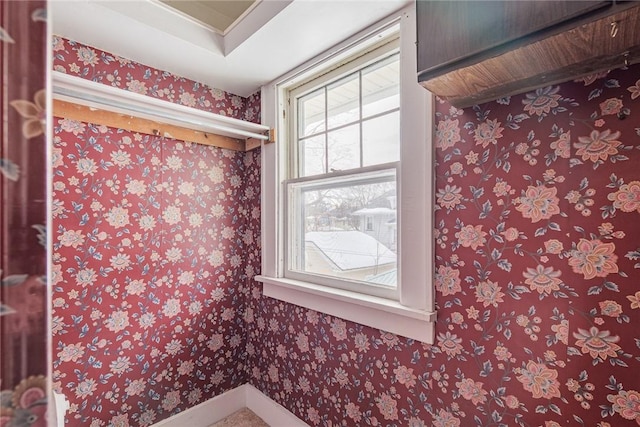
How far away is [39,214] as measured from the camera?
324mm

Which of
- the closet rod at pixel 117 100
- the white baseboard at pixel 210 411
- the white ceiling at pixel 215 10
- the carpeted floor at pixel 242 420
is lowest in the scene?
the carpeted floor at pixel 242 420

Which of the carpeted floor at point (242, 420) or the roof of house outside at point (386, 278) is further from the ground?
the roof of house outside at point (386, 278)

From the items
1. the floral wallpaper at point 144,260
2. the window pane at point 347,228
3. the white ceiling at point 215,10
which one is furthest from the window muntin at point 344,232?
the white ceiling at point 215,10

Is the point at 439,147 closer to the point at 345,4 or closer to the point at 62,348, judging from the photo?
the point at 345,4

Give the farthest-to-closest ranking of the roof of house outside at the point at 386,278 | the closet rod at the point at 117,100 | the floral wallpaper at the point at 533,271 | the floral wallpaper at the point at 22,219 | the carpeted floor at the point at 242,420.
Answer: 1. the carpeted floor at the point at 242,420
2. the roof of house outside at the point at 386,278
3. the closet rod at the point at 117,100
4. the floral wallpaper at the point at 533,271
5. the floral wallpaper at the point at 22,219

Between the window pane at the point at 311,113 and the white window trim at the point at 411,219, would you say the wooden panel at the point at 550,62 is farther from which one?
the window pane at the point at 311,113

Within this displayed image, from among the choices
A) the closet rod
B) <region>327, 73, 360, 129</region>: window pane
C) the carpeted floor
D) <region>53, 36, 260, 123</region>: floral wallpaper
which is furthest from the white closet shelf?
the carpeted floor

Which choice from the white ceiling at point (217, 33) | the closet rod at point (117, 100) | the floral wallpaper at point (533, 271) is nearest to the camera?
the floral wallpaper at point (533, 271)

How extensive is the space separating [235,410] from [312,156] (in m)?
1.78

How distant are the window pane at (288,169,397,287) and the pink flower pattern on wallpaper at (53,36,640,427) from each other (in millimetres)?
265

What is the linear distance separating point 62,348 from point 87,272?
367 millimetres

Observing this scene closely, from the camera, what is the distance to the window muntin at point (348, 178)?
148 centimetres

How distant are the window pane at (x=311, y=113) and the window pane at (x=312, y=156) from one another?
2.1 inches

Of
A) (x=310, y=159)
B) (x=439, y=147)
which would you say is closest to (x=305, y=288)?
(x=310, y=159)
